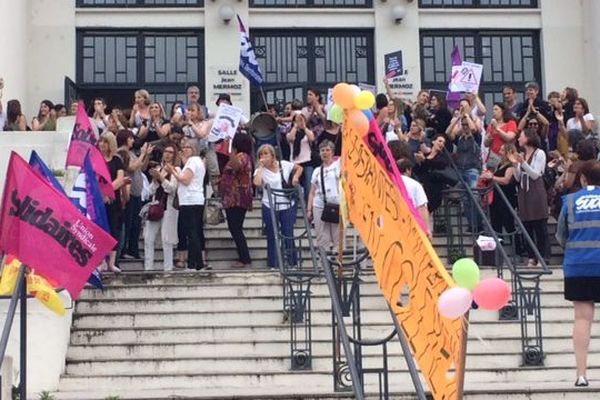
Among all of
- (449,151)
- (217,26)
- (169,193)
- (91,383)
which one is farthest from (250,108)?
(91,383)

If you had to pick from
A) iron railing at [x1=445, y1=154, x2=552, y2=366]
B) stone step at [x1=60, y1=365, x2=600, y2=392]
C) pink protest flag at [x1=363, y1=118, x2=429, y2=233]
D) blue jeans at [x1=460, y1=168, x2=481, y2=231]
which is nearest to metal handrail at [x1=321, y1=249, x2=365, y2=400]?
pink protest flag at [x1=363, y1=118, x2=429, y2=233]

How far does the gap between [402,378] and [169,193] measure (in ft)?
14.0

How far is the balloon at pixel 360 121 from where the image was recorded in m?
8.02

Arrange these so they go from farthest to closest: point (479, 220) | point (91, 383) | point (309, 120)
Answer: point (309, 120) < point (479, 220) < point (91, 383)

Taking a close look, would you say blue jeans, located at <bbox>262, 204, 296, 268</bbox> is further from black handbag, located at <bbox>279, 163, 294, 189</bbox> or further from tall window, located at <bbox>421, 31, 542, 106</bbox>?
tall window, located at <bbox>421, 31, 542, 106</bbox>

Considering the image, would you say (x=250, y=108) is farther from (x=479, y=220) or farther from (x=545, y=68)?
(x=479, y=220)

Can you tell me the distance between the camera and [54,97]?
21234 mm

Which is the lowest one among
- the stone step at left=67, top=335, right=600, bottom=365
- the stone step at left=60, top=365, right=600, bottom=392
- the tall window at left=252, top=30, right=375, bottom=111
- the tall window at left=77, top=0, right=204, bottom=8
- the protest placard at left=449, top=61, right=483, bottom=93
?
the stone step at left=60, top=365, right=600, bottom=392

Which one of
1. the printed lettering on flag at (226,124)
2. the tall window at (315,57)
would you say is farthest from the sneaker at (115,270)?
the tall window at (315,57)

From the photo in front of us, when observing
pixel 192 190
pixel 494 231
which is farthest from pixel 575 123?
pixel 192 190

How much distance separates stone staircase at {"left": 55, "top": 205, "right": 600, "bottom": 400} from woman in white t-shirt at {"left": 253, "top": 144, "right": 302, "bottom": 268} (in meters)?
1.04

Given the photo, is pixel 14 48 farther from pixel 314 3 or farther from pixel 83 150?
pixel 83 150

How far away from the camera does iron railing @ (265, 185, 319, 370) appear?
1095 cm

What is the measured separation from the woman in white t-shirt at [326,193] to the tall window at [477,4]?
9771 mm
